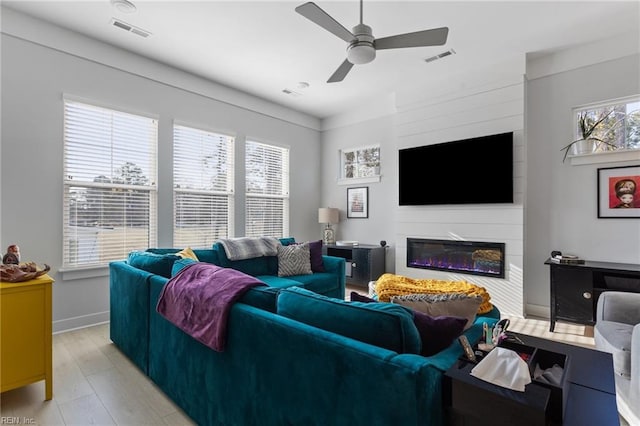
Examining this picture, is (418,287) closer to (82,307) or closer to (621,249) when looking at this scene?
(621,249)

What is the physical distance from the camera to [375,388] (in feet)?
3.29

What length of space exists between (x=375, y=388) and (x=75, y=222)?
366cm

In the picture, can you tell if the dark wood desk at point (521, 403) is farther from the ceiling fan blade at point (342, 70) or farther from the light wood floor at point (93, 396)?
the ceiling fan blade at point (342, 70)

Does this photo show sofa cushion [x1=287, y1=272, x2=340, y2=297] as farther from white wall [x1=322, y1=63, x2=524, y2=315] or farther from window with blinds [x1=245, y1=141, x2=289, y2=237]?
window with blinds [x1=245, y1=141, x2=289, y2=237]

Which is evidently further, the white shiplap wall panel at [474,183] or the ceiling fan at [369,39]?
the white shiplap wall panel at [474,183]

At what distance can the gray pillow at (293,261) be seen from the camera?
3811mm

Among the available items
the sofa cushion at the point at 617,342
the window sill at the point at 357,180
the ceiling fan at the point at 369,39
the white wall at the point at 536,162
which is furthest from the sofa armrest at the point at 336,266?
the sofa cushion at the point at 617,342

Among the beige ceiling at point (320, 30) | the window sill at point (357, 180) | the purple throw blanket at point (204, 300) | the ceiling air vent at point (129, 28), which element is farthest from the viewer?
the window sill at point (357, 180)

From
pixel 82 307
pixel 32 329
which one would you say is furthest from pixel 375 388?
pixel 82 307

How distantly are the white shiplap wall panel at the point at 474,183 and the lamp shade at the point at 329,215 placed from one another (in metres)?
1.22

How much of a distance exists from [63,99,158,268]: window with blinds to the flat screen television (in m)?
3.48

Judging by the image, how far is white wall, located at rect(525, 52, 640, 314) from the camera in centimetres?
337

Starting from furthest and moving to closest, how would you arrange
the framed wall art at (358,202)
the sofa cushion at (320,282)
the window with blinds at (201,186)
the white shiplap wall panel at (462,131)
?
the framed wall art at (358,202) < the window with blinds at (201,186) < the white shiplap wall panel at (462,131) < the sofa cushion at (320,282)

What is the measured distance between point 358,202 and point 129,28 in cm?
395
